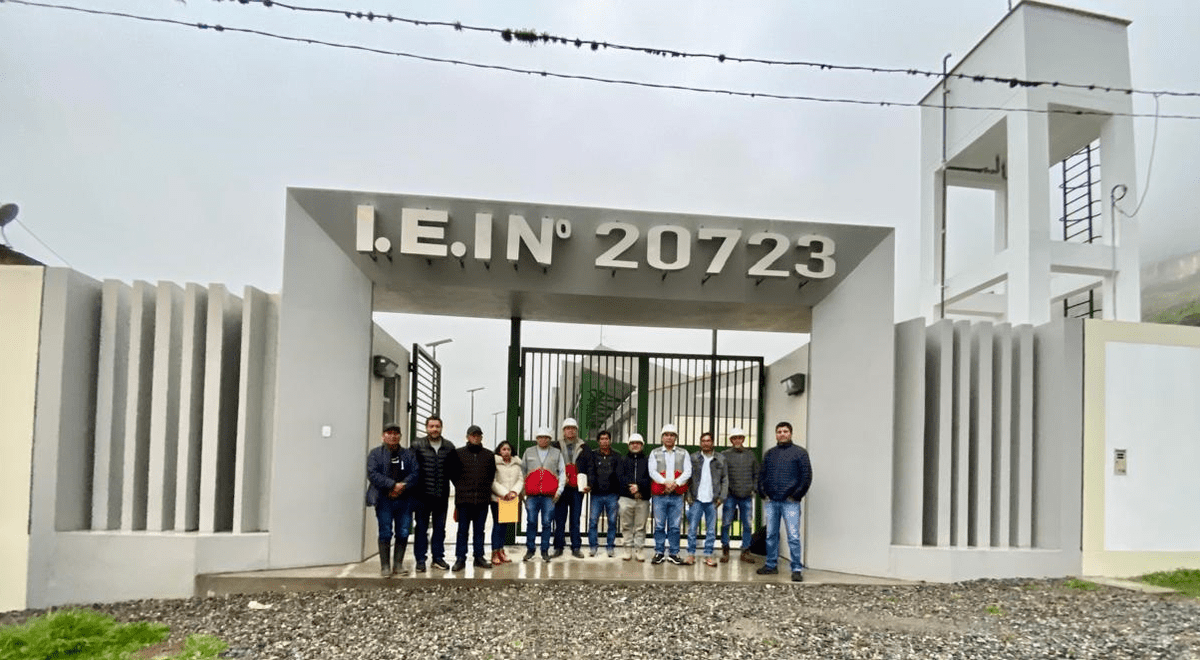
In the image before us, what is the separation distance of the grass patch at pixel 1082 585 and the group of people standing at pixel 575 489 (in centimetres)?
277

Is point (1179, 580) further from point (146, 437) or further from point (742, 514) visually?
point (146, 437)

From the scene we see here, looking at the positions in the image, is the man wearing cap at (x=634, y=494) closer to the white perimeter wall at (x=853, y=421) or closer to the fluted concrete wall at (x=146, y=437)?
the white perimeter wall at (x=853, y=421)

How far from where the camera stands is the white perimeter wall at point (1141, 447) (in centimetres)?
879

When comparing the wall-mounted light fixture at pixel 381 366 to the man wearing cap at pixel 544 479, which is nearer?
the man wearing cap at pixel 544 479

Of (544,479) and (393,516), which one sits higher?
(544,479)

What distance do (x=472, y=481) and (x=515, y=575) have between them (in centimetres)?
107

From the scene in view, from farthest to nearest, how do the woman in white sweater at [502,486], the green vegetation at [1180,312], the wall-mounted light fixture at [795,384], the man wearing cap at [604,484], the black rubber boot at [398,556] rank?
the green vegetation at [1180,312]
the wall-mounted light fixture at [795,384]
the man wearing cap at [604,484]
the woman in white sweater at [502,486]
the black rubber boot at [398,556]

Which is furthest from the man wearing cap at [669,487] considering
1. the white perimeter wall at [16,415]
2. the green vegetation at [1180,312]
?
the green vegetation at [1180,312]

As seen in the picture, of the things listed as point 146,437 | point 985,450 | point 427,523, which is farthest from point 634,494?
point 146,437

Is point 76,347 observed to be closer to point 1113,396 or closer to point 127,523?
point 127,523

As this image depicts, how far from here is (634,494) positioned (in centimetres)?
917

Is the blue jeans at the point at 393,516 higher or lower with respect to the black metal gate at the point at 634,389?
lower

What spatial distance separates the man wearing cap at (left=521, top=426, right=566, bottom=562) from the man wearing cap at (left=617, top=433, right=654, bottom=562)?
0.76 metres

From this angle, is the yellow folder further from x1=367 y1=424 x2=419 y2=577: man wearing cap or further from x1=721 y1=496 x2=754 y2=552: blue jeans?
x1=721 y1=496 x2=754 y2=552: blue jeans
